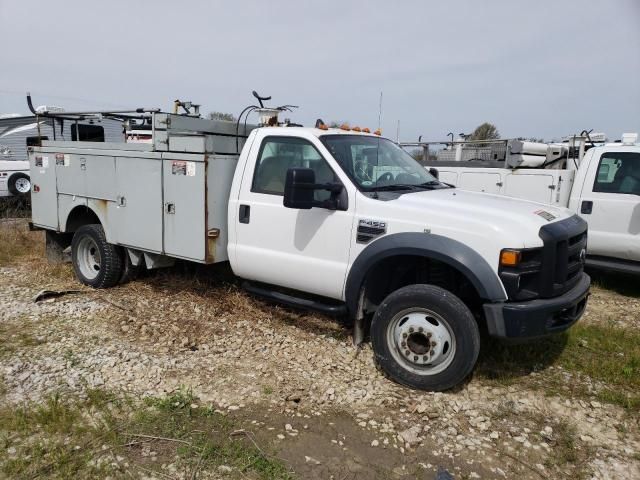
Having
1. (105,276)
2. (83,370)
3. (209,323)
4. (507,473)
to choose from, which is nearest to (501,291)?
(507,473)

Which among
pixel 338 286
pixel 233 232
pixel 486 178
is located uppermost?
pixel 486 178

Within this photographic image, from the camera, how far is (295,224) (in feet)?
14.7

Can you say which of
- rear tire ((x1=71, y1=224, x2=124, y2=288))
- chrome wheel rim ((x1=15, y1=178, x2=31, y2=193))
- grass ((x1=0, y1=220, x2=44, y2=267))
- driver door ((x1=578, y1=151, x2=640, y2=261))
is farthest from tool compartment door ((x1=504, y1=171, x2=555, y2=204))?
chrome wheel rim ((x1=15, y1=178, x2=31, y2=193))

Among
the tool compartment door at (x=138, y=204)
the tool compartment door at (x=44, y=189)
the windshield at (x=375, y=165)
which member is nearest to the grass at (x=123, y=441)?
the tool compartment door at (x=138, y=204)

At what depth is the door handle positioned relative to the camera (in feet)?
15.6

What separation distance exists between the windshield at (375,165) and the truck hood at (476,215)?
308 millimetres

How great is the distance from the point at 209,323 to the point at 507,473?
10.1 feet

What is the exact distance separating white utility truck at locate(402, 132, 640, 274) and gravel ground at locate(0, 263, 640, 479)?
4.20 ft

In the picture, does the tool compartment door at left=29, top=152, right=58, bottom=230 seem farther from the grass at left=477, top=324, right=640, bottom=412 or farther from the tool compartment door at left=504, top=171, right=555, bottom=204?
the tool compartment door at left=504, top=171, right=555, bottom=204

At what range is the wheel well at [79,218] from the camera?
631 centimetres

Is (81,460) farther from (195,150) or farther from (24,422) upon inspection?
(195,150)

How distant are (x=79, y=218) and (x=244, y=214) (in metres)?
2.89

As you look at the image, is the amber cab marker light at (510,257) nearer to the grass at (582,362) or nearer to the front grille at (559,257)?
the front grille at (559,257)

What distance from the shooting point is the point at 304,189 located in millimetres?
4035
